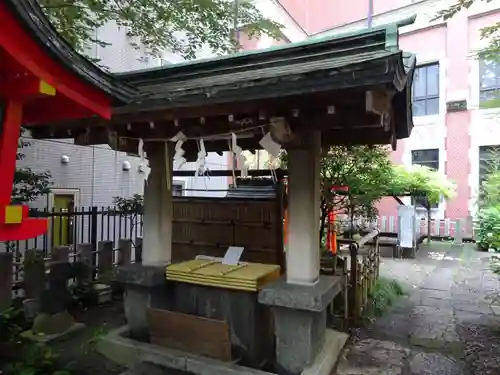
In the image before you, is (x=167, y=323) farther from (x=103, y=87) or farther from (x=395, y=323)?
(x=395, y=323)

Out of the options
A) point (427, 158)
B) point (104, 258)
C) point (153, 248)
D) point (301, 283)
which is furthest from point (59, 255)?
point (427, 158)

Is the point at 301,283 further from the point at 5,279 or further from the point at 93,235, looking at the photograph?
the point at 93,235

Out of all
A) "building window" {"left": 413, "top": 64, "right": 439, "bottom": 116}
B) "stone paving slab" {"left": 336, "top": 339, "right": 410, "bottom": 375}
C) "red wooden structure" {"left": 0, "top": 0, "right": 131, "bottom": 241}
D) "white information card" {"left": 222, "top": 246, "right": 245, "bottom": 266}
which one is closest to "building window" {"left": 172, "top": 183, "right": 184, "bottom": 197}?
"white information card" {"left": 222, "top": 246, "right": 245, "bottom": 266}

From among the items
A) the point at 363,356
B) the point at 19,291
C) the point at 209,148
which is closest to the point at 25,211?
the point at 209,148

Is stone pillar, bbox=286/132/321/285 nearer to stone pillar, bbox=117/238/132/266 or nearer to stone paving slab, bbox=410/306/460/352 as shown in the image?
stone paving slab, bbox=410/306/460/352

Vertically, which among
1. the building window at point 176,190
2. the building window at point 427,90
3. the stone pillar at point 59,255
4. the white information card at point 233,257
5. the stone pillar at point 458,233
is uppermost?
the building window at point 427,90

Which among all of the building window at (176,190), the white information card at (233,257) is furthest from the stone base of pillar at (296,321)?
the building window at (176,190)

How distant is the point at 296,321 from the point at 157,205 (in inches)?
101

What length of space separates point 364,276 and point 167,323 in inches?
155

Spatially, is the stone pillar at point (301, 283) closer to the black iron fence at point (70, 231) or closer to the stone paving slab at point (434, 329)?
the stone paving slab at point (434, 329)

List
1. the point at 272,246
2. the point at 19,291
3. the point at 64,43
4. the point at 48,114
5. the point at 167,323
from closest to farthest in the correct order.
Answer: the point at 64,43 → the point at 48,114 → the point at 167,323 → the point at 272,246 → the point at 19,291

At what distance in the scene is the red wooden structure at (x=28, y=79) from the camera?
2363 mm

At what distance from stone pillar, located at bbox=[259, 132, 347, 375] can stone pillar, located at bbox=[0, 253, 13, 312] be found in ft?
15.2

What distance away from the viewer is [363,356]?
200 inches
